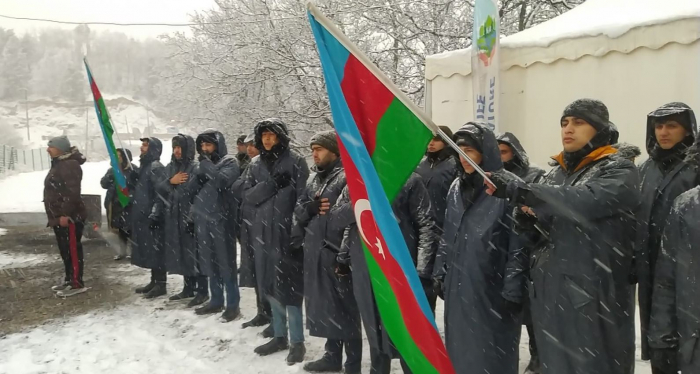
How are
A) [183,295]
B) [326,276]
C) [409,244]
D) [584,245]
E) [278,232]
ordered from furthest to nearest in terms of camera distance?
1. [183,295]
2. [278,232]
3. [326,276]
4. [409,244]
5. [584,245]

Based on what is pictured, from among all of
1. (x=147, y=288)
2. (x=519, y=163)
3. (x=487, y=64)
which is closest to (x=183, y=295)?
(x=147, y=288)

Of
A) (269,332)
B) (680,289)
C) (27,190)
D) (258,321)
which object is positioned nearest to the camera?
(680,289)

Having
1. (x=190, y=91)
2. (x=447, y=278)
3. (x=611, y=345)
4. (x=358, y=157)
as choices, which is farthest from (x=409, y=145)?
(x=190, y=91)

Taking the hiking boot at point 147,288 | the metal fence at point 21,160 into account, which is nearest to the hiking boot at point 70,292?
the hiking boot at point 147,288

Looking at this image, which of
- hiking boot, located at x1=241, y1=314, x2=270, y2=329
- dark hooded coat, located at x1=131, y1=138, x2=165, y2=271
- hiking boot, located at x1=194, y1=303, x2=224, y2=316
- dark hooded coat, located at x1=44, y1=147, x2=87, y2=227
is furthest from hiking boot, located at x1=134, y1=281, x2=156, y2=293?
hiking boot, located at x1=241, y1=314, x2=270, y2=329

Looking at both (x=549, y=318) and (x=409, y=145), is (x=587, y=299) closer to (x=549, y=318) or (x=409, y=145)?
(x=549, y=318)

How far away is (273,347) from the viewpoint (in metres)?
4.87

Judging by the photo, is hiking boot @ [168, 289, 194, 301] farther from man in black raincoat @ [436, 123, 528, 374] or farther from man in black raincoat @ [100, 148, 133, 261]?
man in black raincoat @ [436, 123, 528, 374]

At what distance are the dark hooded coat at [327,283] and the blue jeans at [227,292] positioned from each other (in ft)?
6.03

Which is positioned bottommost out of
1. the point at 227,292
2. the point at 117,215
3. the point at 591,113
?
the point at 227,292

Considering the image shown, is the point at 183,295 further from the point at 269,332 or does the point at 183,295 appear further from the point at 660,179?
the point at 660,179

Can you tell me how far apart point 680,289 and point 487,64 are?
471 cm

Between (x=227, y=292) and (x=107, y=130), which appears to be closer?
(x=227, y=292)

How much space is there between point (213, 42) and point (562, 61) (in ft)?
45.0
